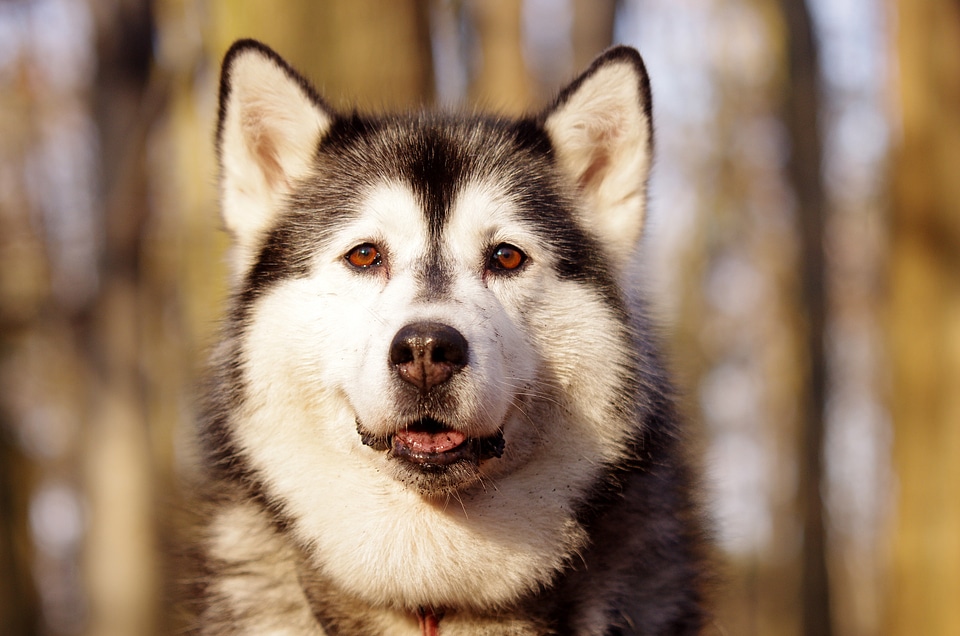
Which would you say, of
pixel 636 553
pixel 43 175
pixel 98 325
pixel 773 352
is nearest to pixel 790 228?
pixel 773 352

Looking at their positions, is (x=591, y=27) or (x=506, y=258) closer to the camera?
(x=506, y=258)

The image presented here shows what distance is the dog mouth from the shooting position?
284 centimetres

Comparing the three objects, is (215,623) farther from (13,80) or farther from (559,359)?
(13,80)

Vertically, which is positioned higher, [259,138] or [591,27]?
[591,27]

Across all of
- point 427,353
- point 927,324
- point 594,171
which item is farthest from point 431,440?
point 927,324

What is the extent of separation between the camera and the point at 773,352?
2053cm

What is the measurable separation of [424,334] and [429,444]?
1.35ft

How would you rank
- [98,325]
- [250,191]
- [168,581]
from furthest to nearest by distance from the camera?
1. [98,325]
2. [168,581]
3. [250,191]

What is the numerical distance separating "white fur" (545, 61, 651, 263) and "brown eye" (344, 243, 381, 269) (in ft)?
2.95

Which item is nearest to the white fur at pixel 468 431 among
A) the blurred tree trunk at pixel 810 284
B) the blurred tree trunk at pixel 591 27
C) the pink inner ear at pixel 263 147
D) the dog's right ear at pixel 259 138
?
the dog's right ear at pixel 259 138

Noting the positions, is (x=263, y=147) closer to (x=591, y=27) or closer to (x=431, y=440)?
(x=431, y=440)

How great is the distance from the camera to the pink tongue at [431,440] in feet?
9.32

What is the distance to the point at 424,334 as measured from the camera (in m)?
2.66

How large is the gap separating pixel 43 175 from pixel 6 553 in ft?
42.3
